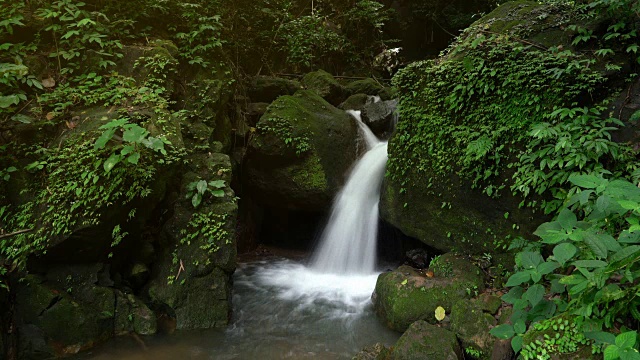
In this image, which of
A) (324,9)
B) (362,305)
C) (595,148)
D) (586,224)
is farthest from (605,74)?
(324,9)

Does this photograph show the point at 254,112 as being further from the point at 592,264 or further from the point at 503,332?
the point at 592,264

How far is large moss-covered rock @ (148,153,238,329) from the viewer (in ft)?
15.9

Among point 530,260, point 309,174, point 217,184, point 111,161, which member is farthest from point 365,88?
point 530,260

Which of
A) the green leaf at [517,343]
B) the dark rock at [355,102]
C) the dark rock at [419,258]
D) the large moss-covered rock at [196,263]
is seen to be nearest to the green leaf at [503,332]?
the green leaf at [517,343]

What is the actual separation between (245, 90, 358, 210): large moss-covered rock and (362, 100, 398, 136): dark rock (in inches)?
56.6

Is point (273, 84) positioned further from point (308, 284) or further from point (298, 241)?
point (308, 284)

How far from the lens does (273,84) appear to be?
9242 mm

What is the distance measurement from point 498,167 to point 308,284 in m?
3.83

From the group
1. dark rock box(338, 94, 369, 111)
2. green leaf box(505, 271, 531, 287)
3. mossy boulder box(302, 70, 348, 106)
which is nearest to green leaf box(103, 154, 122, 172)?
green leaf box(505, 271, 531, 287)

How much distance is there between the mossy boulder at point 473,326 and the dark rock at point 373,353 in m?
0.92

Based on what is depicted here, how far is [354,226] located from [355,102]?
4.54m

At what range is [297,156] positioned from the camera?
303 inches

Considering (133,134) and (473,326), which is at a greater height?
(133,134)

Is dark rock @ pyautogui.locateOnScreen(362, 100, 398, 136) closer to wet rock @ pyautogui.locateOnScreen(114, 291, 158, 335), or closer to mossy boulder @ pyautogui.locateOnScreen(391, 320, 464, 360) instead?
mossy boulder @ pyautogui.locateOnScreen(391, 320, 464, 360)
